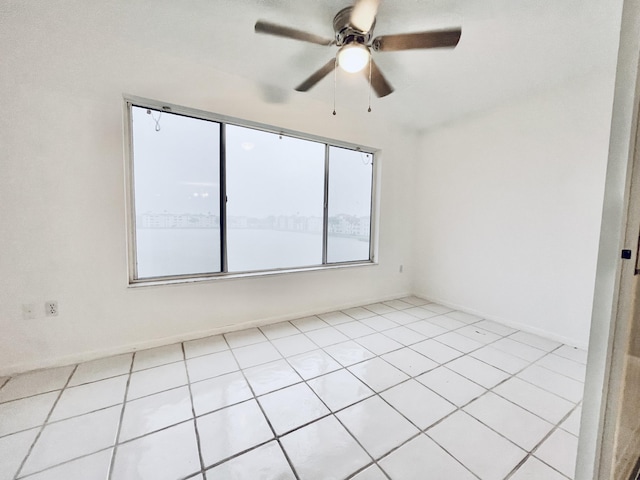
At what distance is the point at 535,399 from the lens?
1727 mm

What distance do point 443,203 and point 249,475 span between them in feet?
12.0

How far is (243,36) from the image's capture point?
6.66ft

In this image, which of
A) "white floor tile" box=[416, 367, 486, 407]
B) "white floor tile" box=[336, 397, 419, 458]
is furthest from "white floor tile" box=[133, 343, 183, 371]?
"white floor tile" box=[416, 367, 486, 407]

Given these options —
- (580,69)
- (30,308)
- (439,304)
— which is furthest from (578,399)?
(30,308)

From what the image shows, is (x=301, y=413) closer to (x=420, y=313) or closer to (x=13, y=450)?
(x=13, y=450)

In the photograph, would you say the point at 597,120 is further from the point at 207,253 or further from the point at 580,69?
the point at 207,253

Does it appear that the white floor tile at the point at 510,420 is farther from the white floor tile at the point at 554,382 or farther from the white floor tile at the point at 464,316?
the white floor tile at the point at 464,316

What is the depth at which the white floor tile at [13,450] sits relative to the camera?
3.84ft

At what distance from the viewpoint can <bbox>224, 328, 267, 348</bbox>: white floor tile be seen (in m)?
2.44

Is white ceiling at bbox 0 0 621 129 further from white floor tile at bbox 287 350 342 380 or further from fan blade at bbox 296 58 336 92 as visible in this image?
white floor tile at bbox 287 350 342 380

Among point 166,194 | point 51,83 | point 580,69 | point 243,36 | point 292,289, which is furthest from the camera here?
point 292,289

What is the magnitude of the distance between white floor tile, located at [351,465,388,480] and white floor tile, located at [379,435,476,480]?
0.10 feet

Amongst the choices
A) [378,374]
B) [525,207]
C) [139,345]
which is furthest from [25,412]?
[525,207]

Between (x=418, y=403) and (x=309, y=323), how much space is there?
151cm
